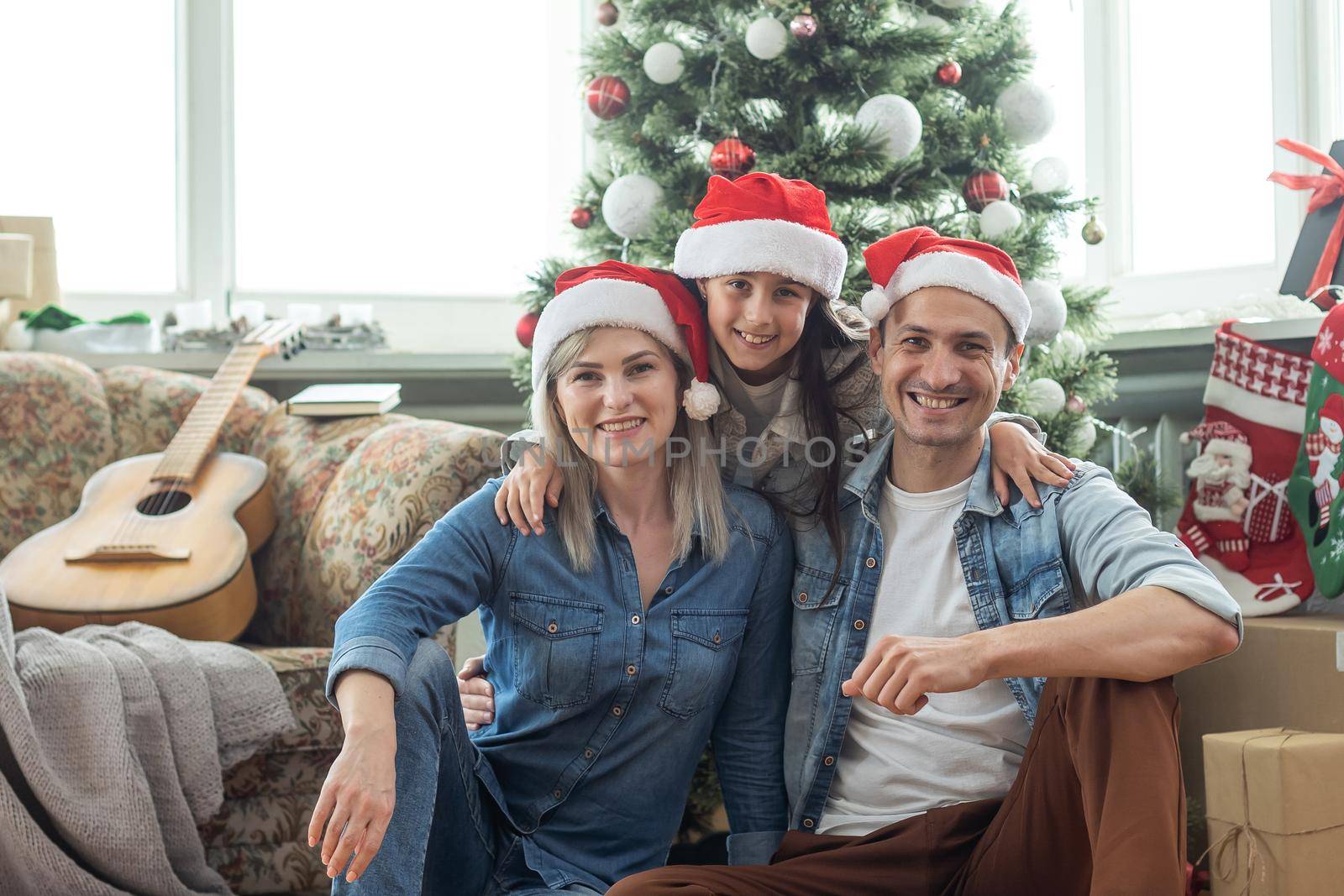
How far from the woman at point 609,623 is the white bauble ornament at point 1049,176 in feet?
3.59

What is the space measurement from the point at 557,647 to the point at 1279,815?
2.78 ft

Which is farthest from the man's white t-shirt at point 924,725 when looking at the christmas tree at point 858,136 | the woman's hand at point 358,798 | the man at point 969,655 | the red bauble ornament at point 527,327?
the red bauble ornament at point 527,327

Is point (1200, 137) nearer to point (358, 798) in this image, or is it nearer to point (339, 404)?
point (339, 404)

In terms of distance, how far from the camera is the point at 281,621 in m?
2.28

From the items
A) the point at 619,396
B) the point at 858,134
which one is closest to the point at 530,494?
the point at 619,396

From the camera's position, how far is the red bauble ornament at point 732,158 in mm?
2090

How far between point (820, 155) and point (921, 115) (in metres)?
0.30

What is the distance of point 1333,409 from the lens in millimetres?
1802

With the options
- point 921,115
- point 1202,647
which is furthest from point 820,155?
point 1202,647

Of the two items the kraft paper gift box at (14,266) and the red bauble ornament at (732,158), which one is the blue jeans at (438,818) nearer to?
the red bauble ornament at (732,158)

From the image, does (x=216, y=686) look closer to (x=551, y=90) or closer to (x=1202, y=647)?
(x=1202, y=647)

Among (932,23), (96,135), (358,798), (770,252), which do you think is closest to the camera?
(358,798)

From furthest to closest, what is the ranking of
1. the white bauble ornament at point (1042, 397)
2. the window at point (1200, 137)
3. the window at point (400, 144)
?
the window at point (400, 144) < the window at point (1200, 137) < the white bauble ornament at point (1042, 397)

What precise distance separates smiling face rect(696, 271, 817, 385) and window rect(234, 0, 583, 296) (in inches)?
66.9
